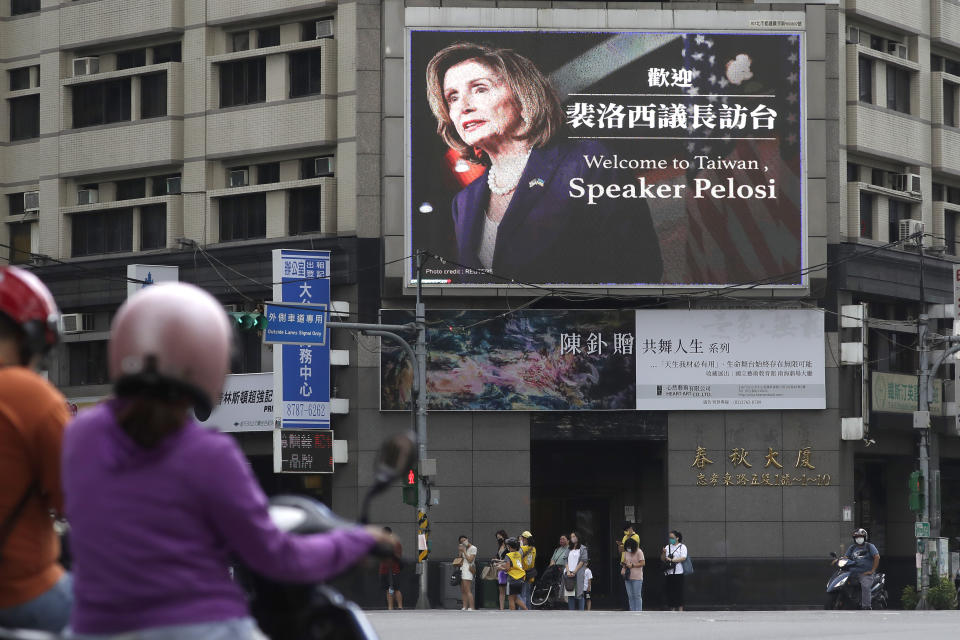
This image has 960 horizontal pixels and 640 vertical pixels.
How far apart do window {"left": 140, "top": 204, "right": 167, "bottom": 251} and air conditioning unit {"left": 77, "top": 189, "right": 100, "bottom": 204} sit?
5.32ft

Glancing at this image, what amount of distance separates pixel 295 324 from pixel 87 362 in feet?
31.5

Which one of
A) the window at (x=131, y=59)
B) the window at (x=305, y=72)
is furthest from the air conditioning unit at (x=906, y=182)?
the window at (x=131, y=59)

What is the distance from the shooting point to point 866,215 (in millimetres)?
39688

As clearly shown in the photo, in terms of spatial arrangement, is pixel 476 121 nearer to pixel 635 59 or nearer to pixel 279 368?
pixel 635 59

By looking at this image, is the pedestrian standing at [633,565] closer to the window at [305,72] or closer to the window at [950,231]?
the window at [305,72]

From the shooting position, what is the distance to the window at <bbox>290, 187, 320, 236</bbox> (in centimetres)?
3844

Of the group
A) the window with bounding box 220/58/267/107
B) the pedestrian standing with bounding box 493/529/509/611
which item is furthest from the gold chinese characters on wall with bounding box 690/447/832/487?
the window with bounding box 220/58/267/107

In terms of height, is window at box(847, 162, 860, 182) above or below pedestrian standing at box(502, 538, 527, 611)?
above

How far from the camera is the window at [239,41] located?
1574 inches

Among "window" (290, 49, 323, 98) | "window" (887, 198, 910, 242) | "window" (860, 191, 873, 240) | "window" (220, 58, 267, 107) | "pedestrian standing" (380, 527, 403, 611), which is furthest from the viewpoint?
"window" (887, 198, 910, 242)

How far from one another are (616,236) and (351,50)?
24.2 ft

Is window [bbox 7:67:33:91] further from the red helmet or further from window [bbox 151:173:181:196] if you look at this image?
the red helmet

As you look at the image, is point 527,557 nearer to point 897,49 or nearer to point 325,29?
point 325,29

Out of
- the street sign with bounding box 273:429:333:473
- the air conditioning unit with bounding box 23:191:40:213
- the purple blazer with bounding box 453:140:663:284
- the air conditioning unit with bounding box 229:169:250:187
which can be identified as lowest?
the street sign with bounding box 273:429:333:473
